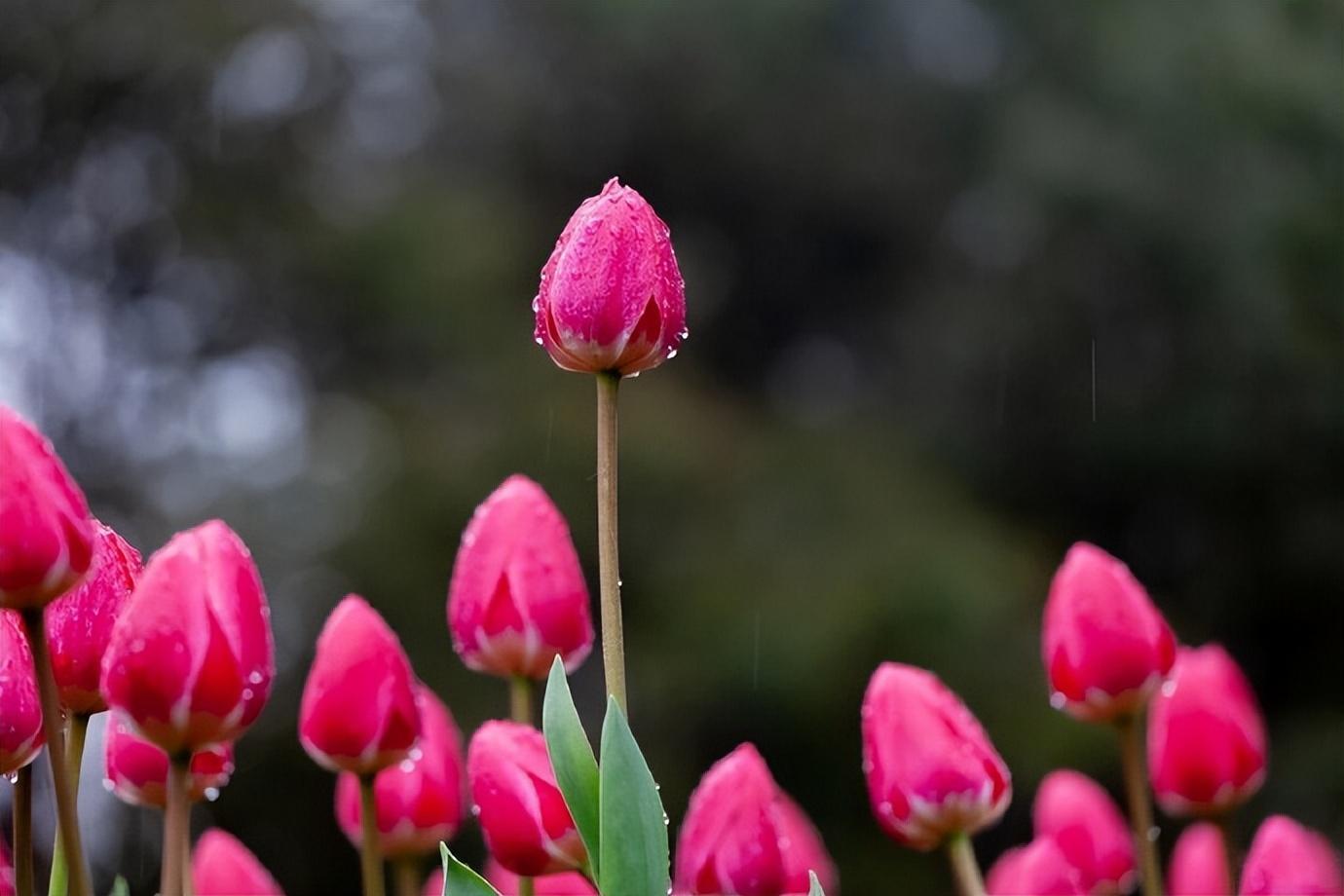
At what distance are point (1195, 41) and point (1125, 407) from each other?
1435mm

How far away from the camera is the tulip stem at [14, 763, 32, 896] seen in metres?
0.51

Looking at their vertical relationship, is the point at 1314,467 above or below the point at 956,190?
below

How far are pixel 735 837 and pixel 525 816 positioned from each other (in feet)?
0.26

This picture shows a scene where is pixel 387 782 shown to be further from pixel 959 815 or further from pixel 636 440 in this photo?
pixel 636 440

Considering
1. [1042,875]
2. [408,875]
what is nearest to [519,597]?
[408,875]

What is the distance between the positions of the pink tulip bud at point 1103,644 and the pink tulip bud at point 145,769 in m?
0.32

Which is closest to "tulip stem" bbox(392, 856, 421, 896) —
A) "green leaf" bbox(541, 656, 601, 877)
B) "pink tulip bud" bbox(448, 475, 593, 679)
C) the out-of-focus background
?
"pink tulip bud" bbox(448, 475, 593, 679)

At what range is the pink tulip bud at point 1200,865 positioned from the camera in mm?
842

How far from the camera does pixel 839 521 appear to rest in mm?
6344

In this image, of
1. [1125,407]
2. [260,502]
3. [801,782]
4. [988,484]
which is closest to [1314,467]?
[1125,407]

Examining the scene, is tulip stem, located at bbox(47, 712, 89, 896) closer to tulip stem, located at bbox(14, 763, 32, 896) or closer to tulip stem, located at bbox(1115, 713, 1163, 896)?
tulip stem, located at bbox(14, 763, 32, 896)

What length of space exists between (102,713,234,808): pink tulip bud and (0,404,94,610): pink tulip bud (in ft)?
0.45

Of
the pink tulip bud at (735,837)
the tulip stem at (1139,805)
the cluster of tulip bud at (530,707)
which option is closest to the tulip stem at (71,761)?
the cluster of tulip bud at (530,707)

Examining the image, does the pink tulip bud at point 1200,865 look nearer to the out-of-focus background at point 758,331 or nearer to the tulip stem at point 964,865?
the tulip stem at point 964,865
